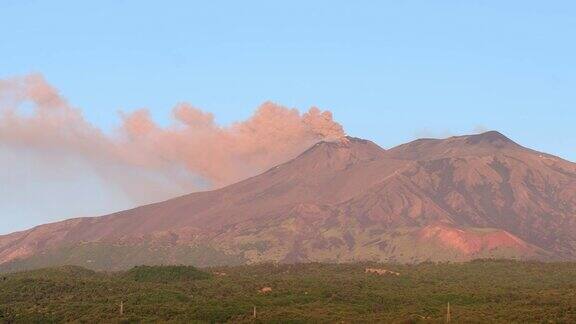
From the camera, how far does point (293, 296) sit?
117 m

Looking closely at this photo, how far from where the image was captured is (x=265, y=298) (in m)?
115

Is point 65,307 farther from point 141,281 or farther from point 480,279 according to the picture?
point 480,279

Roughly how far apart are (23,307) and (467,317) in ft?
183

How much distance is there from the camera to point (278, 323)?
95062mm

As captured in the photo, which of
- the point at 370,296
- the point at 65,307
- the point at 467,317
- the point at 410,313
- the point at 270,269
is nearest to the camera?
the point at 467,317

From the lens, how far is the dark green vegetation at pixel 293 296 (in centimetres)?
9931

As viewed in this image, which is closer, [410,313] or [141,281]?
[410,313]

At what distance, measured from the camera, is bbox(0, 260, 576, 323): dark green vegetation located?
99.3 meters

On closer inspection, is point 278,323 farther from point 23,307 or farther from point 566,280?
point 566,280

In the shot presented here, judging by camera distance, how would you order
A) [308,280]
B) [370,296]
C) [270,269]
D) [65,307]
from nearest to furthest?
[65,307] → [370,296] → [308,280] → [270,269]

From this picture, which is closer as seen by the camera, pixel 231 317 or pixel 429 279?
pixel 231 317

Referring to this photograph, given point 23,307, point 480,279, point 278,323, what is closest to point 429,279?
point 480,279

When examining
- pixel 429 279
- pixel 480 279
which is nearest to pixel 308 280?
pixel 429 279

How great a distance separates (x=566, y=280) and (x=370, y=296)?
3925 centimetres
